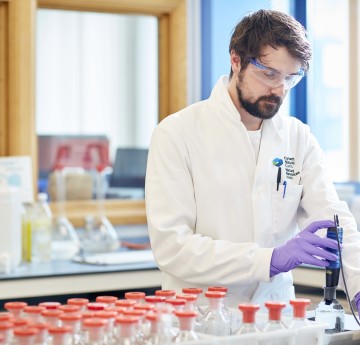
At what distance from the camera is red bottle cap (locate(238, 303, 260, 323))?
5.54 ft

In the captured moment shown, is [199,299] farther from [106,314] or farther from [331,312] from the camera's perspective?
[106,314]

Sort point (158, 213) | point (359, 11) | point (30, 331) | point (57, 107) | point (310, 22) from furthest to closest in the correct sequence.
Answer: point (57, 107) < point (359, 11) < point (310, 22) < point (158, 213) < point (30, 331)

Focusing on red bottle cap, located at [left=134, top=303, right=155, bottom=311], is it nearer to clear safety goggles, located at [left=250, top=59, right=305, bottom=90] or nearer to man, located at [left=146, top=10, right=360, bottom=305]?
man, located at [left=146, top=10, right=360, bottom=305]

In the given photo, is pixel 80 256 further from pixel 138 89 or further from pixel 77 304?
pixel 138 89

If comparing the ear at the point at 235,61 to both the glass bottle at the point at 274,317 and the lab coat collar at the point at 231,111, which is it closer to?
the lab coat collar at the point at 231,111

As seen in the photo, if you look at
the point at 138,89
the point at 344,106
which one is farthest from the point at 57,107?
the point at 344,106

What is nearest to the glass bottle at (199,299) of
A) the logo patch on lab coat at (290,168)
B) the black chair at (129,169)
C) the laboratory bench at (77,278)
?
the logo patch on lab coat at (290,168)

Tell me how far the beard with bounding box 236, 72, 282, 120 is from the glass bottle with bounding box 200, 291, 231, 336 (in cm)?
78

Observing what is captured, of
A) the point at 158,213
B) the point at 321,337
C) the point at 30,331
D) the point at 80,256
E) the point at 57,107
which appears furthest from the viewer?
the point at 57,107

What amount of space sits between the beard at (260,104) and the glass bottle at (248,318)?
0.86 m

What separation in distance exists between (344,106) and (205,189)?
7.94 feet

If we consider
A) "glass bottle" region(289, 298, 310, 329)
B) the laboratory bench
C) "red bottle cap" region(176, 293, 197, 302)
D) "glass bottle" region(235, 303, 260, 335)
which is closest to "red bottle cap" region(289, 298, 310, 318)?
"glass bottle" region(289, 298, 310, 329)

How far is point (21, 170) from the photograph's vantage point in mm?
4016

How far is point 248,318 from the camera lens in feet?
5.59
